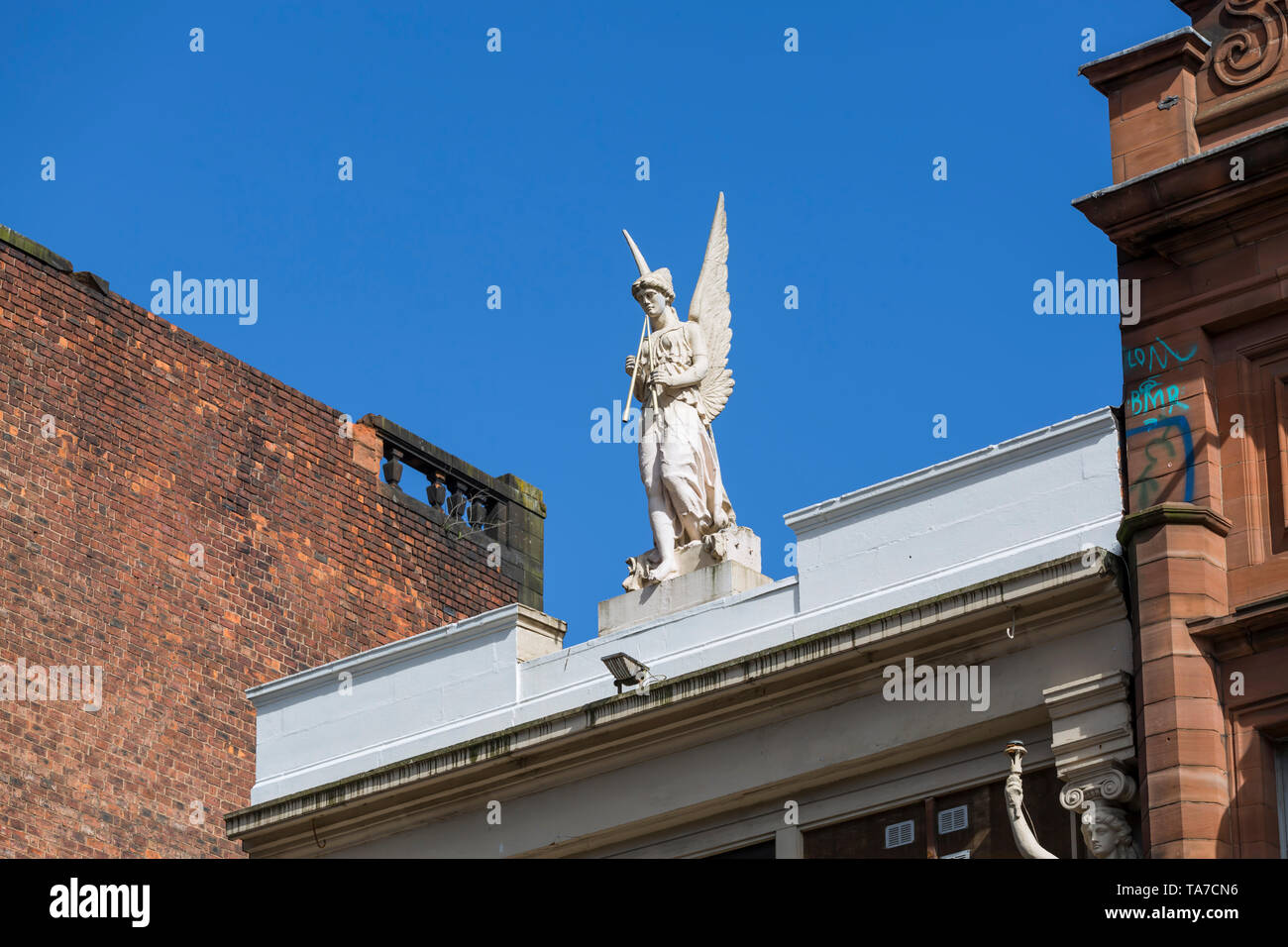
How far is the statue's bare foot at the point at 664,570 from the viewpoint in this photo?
101 ft

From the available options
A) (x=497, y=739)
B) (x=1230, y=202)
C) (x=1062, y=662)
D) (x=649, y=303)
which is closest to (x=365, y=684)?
(x=497, y=739)

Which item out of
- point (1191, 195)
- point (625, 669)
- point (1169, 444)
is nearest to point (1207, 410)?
point (1169, 444)

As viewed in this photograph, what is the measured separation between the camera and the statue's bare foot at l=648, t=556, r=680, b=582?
3089 cm

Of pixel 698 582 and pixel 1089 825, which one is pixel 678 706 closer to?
pixel 698 582

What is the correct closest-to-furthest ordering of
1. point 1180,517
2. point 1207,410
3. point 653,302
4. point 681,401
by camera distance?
point 1180,517 < point 1207,410 < point 681,401 < point 653,302

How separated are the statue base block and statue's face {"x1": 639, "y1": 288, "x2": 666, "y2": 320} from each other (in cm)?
322

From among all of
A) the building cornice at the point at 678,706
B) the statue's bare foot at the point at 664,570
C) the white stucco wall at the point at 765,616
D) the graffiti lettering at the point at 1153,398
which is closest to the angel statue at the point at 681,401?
the statue's bare foot at the point at 664,570

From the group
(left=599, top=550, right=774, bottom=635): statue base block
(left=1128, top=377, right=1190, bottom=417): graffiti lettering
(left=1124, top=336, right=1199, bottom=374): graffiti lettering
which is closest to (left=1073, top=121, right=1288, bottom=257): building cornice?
(left=1124, top=336, right=1199, bottom=374): graffiti lettering

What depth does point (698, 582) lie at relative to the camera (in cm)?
3044

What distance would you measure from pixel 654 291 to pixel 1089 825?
907 centimetres

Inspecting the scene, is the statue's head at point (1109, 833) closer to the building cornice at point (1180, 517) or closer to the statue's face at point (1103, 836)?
the statue's face at point (1103, 836)

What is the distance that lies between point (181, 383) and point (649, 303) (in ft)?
41.2
